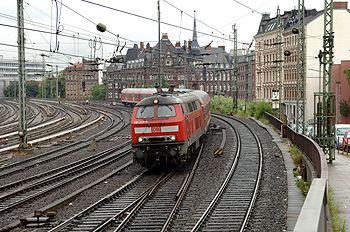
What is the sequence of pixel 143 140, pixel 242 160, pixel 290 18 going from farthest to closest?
pixel 290 18
pixel 242 160
pixel 143 140

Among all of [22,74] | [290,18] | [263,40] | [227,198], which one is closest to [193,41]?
[263,40]

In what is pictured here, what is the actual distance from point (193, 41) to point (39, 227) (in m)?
111

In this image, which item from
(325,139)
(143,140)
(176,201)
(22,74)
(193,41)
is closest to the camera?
(176,201)

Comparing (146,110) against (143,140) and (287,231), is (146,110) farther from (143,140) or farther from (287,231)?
(287,231)

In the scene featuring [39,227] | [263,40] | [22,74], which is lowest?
[39,227]

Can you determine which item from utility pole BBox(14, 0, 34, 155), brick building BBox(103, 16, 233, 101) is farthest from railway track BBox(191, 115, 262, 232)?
brick building BBox(103, 16, 233, 101)

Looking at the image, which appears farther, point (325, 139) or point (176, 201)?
point (325, 139)

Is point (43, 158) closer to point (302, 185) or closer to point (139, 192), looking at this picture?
point (139, 192)

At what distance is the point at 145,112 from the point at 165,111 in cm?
81

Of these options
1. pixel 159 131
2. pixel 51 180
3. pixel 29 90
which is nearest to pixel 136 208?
pixel 51 180

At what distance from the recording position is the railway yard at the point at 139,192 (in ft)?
39.9

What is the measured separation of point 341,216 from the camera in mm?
11453

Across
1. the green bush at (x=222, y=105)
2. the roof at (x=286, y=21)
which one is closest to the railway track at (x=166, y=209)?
the green bush at (x=222, y=105)

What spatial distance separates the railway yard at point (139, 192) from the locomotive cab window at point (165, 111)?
2.32 m
